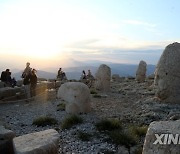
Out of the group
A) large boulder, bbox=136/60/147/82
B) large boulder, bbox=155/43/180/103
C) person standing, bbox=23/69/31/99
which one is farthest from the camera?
large boulder, bbox=136/60/147/82

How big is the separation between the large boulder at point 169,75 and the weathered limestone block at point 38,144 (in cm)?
1000

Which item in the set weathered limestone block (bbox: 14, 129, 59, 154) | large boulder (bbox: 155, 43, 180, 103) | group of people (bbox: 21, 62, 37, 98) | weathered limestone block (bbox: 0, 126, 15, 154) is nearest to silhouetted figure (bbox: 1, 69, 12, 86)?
group of people (bbox: 21, 62, 37, 98)

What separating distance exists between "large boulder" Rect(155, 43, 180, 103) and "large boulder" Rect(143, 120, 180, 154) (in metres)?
11.2

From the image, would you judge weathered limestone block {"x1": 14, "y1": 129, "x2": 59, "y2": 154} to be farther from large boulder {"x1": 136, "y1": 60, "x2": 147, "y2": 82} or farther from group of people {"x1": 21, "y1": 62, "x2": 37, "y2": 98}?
large boulder {"x1": 136, "y1": 60, "x2": 147, "y2": 82}

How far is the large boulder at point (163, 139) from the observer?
602 centimetres

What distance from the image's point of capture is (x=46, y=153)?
7883 mm

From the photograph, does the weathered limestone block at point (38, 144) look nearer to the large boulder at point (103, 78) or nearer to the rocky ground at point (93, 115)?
the rocky ground at point (93, 115)

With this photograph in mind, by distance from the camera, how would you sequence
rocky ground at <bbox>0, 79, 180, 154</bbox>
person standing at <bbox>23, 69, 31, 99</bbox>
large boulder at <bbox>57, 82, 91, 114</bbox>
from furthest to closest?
person standing at <bbox>23, 69, 31, 99</bbox>
large boulder at <bbox>57, 82, 91, 114</bbox>
rocky ground at <bbox>0, 79, 180, 154</bbox>

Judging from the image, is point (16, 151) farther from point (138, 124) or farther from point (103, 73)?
point (103, 73)

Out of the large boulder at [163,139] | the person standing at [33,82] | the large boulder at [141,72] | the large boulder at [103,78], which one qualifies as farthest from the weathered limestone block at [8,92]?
the large boulder at [141,72]

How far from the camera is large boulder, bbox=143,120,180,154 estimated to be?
6.02 m

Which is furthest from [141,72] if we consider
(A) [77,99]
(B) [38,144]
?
(B) [38,144]

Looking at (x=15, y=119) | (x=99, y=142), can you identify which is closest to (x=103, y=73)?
(x=15, y=119)

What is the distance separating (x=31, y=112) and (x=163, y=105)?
626cm
